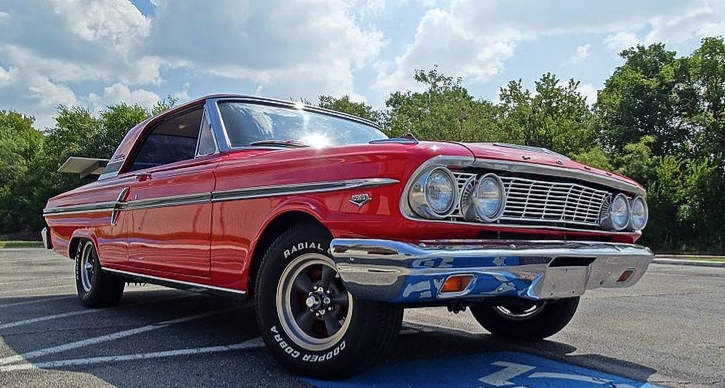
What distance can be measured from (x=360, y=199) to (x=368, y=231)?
160mm

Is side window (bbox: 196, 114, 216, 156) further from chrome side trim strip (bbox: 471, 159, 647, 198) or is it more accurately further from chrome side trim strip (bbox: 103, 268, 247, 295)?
chrome side trim strip (bbox: 471, 159, 647, 198)

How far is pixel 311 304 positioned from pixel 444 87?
4205 centimetres

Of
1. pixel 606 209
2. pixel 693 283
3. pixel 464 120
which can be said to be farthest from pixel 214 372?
pixel 464 120

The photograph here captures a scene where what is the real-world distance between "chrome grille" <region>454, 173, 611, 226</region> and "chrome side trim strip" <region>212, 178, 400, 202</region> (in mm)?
396

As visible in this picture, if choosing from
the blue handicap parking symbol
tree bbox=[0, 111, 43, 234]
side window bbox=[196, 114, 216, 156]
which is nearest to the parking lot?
the blue handicap parking symbol

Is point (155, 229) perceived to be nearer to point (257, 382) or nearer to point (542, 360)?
point (257, 382)

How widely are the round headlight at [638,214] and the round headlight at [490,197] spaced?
4.41ft

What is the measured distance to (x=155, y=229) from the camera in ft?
14.9

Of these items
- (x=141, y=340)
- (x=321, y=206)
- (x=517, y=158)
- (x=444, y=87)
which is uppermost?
(x=444, y=87)

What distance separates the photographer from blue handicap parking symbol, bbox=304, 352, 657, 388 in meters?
3.06

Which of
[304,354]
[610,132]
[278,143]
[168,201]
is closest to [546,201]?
[304,354]

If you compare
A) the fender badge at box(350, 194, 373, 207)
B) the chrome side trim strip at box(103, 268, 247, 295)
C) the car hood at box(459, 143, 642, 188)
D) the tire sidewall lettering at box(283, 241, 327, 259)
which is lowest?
the chrome side trim strip at box(103, 268, 247, 295)

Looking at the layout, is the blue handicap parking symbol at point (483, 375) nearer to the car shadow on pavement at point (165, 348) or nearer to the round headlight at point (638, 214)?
the car shadow on pavement at point (165, 348)

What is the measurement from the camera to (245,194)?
3562 millimetres
